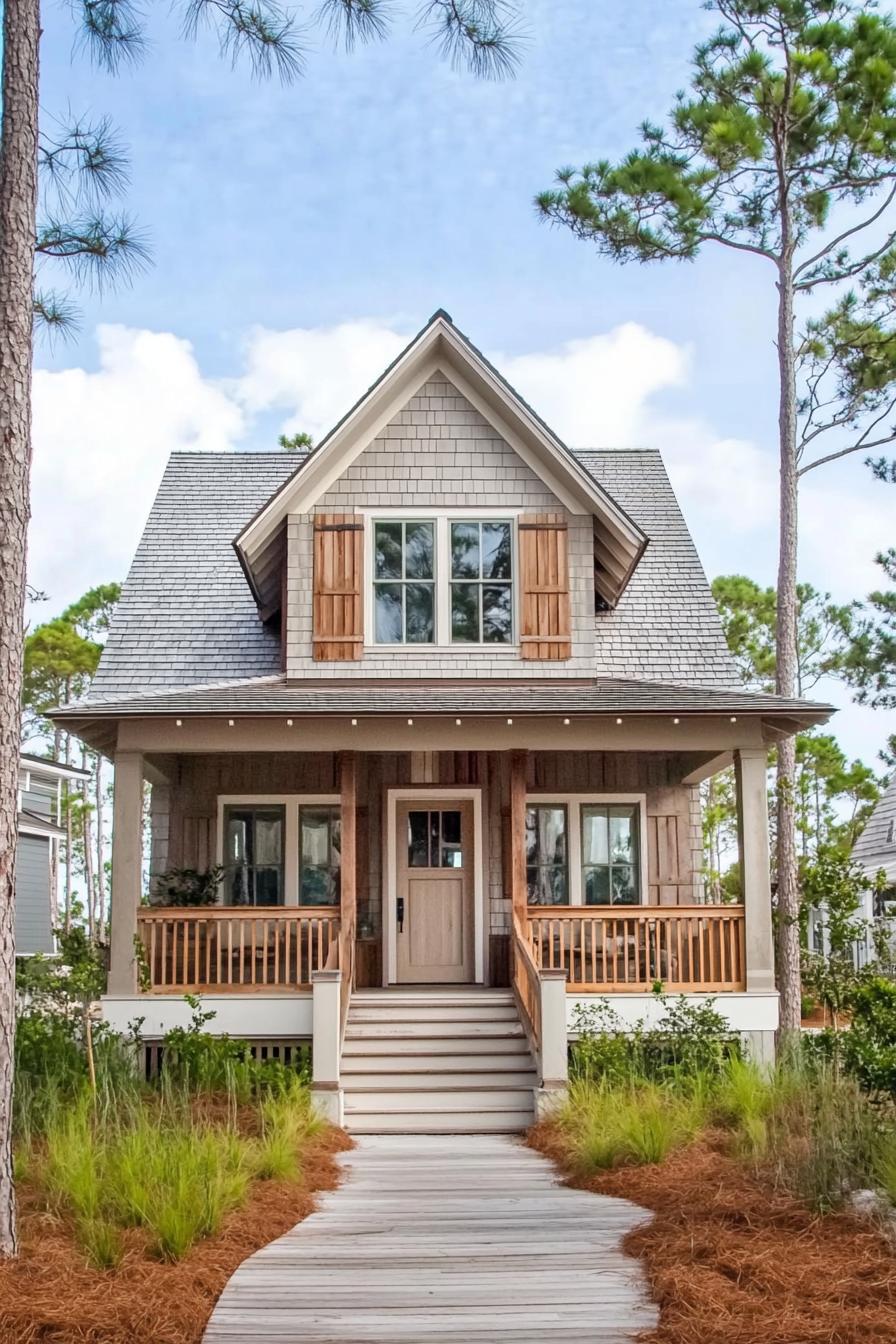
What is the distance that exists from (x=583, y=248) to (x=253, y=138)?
17.7 feet

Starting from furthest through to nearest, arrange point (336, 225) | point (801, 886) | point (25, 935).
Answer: point (25, 935), point (336, 225), point (801, 886)

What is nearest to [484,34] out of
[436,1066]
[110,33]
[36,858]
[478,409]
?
[110,33]

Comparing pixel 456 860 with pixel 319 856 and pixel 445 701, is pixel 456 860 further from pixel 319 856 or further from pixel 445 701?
pixel 445 701

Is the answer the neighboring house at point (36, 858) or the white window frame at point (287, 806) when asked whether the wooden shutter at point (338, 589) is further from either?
the neighboring house at point (36, 858)

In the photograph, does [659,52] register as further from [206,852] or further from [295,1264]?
[295,1264]

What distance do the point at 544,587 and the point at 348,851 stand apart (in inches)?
138

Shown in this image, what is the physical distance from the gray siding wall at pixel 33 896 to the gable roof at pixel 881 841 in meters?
15.4

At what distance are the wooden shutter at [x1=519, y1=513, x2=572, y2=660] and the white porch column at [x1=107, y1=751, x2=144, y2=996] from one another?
4.34m

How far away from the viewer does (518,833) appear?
45.1ft

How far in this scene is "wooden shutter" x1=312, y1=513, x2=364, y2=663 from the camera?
1464 cm

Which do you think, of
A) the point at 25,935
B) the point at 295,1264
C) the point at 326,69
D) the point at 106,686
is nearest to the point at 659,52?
the point at 326,69

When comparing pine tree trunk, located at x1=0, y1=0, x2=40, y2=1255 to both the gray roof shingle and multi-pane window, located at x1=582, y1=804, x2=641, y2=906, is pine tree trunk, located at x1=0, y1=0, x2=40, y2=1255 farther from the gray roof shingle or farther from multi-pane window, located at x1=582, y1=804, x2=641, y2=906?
multi-pane window, located at x1=582, y1=804, x2=641, y2=906

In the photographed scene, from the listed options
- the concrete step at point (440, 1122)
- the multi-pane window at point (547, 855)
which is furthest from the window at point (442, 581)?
the concrete step at point (440, 1122)

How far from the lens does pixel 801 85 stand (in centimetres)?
1733
